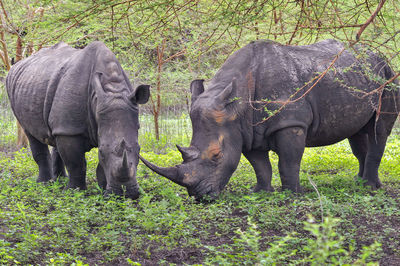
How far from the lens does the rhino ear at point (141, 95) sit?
21.3ft

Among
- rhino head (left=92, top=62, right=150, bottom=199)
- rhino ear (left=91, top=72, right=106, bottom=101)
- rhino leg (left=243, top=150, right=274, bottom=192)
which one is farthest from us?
rhino leg (left=243, top=150, right=274, bottom=192)

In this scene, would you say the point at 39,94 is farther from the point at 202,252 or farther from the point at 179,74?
the point at 179,74

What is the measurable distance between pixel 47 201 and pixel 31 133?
2335 millimetres

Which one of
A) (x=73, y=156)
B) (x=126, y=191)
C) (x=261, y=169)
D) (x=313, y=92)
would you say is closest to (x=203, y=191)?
(x=126, y=191)

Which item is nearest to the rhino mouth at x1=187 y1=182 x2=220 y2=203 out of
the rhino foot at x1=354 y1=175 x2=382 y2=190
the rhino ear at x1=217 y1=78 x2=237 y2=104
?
the rhino ear at x1=217 y1=78 x2=237 y2=104

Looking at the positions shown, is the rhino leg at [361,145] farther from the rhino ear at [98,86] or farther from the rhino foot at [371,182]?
the rhino ear at [98,86]

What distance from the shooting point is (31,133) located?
7906mm

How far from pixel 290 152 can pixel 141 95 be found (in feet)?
6.30

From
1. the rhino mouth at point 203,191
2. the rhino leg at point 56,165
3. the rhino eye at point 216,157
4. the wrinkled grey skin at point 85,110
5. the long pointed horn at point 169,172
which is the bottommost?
the rhino leg at point 56,165

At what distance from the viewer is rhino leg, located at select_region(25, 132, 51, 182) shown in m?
8.43

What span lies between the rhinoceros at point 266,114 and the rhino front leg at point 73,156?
3.96 ft

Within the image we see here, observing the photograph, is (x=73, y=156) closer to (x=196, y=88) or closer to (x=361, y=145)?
(x=196, y=88)

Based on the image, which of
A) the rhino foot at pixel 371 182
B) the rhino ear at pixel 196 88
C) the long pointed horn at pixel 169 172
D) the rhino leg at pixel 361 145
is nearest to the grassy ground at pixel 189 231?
the long pointed horn at pixel 169 172

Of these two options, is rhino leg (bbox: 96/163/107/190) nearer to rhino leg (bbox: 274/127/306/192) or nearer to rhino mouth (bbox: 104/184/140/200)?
rhino mouth (bbox: 104/184/140/200)
